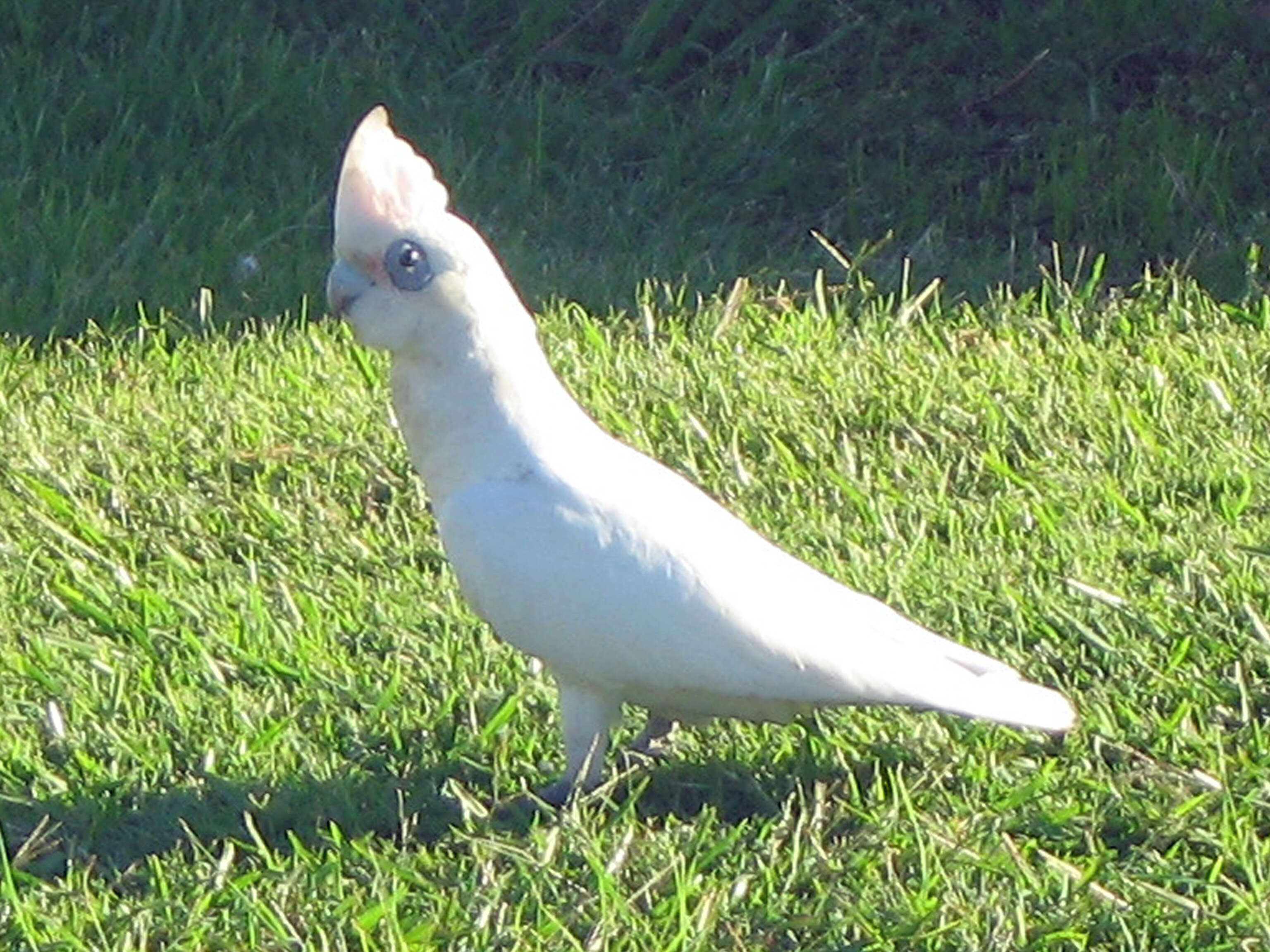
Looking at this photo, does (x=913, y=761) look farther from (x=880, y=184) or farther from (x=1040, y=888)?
(x=880, y=184)

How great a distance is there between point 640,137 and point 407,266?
2818 mm

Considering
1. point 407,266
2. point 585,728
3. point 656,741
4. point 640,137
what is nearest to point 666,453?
point 656,741

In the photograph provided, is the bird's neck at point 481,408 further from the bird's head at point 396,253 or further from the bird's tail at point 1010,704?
the bird's tail at point 1010,704

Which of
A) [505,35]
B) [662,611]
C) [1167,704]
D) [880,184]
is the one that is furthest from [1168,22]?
[662,611]

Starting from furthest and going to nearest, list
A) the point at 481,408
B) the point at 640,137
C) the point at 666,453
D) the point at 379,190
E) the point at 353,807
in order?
the point at 640,137 < the point at 666,453 < the point at 353,807 < the point at 481,408 < the point at 379,190

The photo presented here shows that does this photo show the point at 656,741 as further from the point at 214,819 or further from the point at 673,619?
the point at 214,819

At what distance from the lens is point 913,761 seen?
3.20 m

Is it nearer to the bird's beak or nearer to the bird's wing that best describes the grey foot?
the bird's wing

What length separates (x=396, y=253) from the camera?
2.90 m

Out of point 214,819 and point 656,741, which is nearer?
point 214,819

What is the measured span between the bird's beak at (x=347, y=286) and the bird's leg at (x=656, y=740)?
797mm

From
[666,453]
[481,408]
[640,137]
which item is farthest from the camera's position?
[640,137]

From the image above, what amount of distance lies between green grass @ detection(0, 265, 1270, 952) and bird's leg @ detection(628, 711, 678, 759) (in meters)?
0.04

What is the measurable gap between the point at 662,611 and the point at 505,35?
11.2 ft
